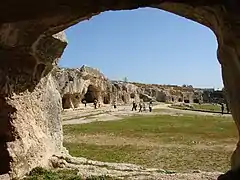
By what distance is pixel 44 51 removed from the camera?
12117 mm

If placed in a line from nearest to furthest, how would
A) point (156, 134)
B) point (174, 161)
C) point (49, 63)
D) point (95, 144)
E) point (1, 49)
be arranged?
point (1, 49), point (49, 63), point (174, 161), point (95, 144), point (156, 134)

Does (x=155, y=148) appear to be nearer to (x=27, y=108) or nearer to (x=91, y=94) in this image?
(x=27, y=108)

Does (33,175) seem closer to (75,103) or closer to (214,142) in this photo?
(214,142)

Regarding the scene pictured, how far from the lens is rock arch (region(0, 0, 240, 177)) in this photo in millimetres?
7648

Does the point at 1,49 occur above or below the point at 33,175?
above

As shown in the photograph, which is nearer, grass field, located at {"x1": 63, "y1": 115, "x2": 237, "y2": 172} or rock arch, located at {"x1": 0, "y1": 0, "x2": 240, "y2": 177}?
rock arch, located at {"x1": 0, "y1": 0, "x2": 240, "y2": 177}

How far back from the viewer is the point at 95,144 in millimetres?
22500

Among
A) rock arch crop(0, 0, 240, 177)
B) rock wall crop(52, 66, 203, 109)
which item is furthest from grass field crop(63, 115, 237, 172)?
rock wall crop(52, 66, 203, 109)

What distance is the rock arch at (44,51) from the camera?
7648mm

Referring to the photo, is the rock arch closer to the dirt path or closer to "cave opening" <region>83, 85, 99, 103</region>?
the dirt path

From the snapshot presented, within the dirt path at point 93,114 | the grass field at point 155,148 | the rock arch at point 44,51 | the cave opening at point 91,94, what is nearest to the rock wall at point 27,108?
the rock arch at point 44,51

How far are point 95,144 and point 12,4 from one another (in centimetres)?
1556

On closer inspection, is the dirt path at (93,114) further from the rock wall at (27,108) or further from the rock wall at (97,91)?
the rock wall at (27,108)

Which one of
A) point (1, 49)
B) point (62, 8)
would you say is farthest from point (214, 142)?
point (62, 8)
